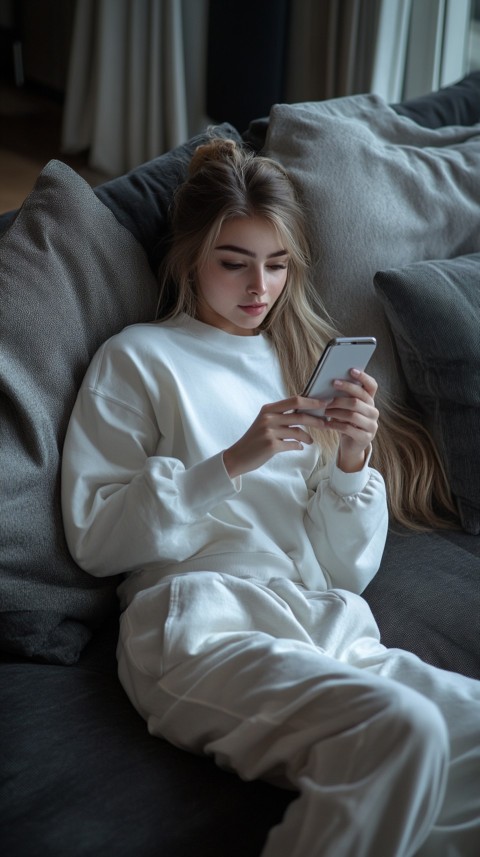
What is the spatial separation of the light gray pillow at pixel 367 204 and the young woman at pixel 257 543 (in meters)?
0.08

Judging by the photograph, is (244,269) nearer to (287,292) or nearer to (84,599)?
(287,292)

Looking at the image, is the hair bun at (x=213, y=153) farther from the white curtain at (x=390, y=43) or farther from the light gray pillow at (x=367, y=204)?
the white curtain at (x=390, y=43)

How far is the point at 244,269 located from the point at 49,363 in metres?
0.33

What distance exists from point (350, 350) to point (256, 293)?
0.23 meters

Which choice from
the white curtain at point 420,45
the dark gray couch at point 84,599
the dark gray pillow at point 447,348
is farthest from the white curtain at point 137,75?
the dark gray pillow at point 447,348

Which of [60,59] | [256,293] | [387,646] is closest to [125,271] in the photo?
[256,293]

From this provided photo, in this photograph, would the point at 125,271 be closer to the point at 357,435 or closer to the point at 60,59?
the point at 357,435

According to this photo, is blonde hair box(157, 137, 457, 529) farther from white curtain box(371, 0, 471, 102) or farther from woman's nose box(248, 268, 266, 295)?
white curtain box(371, 0, 471, 102)

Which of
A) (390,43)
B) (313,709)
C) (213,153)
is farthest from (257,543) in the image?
(390,43)

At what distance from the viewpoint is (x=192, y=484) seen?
4.47 feet

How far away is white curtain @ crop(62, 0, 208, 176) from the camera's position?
397 centimetres

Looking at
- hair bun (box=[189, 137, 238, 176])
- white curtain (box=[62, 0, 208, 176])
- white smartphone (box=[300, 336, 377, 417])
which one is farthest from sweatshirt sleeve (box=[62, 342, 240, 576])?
white curtain (box=[62, 0, 208, 176])

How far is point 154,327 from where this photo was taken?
5.09ft

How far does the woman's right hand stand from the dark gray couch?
0.86ft
